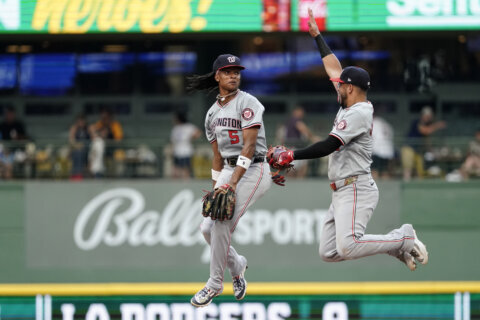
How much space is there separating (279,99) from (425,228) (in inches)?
161

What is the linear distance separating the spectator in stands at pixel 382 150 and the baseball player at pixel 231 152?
7246 mm

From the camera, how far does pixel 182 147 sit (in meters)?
15.2

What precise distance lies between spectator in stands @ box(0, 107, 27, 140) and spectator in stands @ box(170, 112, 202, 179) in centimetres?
282

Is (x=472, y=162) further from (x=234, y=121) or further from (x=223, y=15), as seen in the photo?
(x=234, y=121)

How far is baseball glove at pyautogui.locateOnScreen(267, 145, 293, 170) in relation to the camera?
7.45 m

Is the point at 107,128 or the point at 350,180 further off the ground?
the point at 107,128

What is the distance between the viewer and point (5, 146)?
15227mm

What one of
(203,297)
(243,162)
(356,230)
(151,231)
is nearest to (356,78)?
(243,162)

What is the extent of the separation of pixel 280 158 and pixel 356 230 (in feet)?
3.01

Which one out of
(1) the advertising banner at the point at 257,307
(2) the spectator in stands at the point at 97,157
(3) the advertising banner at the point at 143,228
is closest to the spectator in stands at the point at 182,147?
(3) the advertising banner at the point at 143,228

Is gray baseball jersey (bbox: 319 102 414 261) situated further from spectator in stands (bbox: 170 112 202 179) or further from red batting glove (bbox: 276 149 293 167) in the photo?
spectator in stands (bbox: 170 112 202 179)

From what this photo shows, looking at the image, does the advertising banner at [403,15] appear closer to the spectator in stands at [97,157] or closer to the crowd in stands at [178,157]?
the crowd in stands at [178,157]

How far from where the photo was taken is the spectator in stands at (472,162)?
14844 mm

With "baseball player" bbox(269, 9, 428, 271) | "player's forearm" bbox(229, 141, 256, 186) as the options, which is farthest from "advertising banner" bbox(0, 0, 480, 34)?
"player's forearm" bbox(229, 141, 256, 186)
